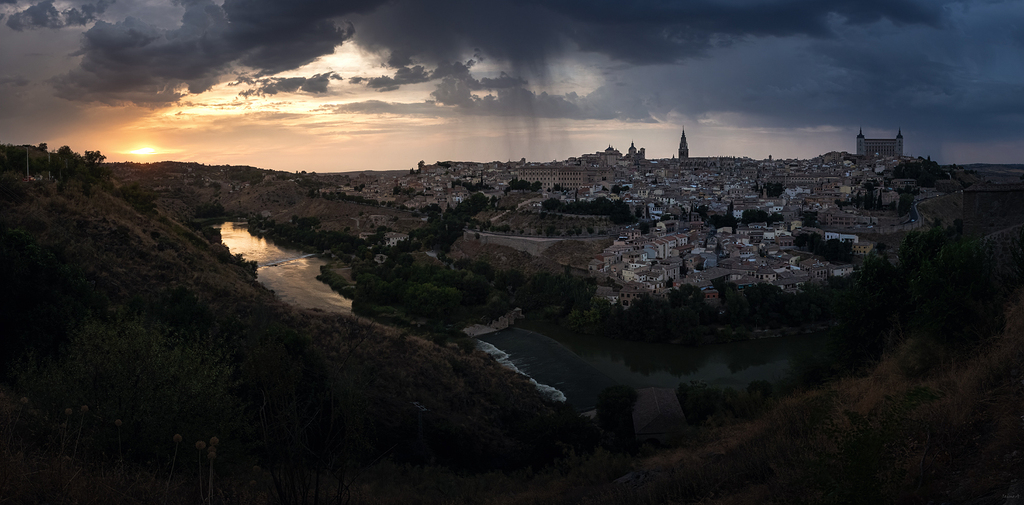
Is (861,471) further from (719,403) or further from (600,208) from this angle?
(600,208)

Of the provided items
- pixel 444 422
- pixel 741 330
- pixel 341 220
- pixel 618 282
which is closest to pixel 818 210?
pixel 618 282

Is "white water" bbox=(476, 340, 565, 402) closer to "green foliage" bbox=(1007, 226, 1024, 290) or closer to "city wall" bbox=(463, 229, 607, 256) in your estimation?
"green foliage" bbox=(1007, 226, 1024, 290)

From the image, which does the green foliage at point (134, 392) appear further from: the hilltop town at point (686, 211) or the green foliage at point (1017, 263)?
the hilltop town at point (686, 211)

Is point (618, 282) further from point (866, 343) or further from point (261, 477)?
point (261, 477)

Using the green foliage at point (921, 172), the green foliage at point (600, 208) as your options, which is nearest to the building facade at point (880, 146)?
the green foliage at point (921, 172)

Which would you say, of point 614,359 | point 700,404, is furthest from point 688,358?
point 700,404
